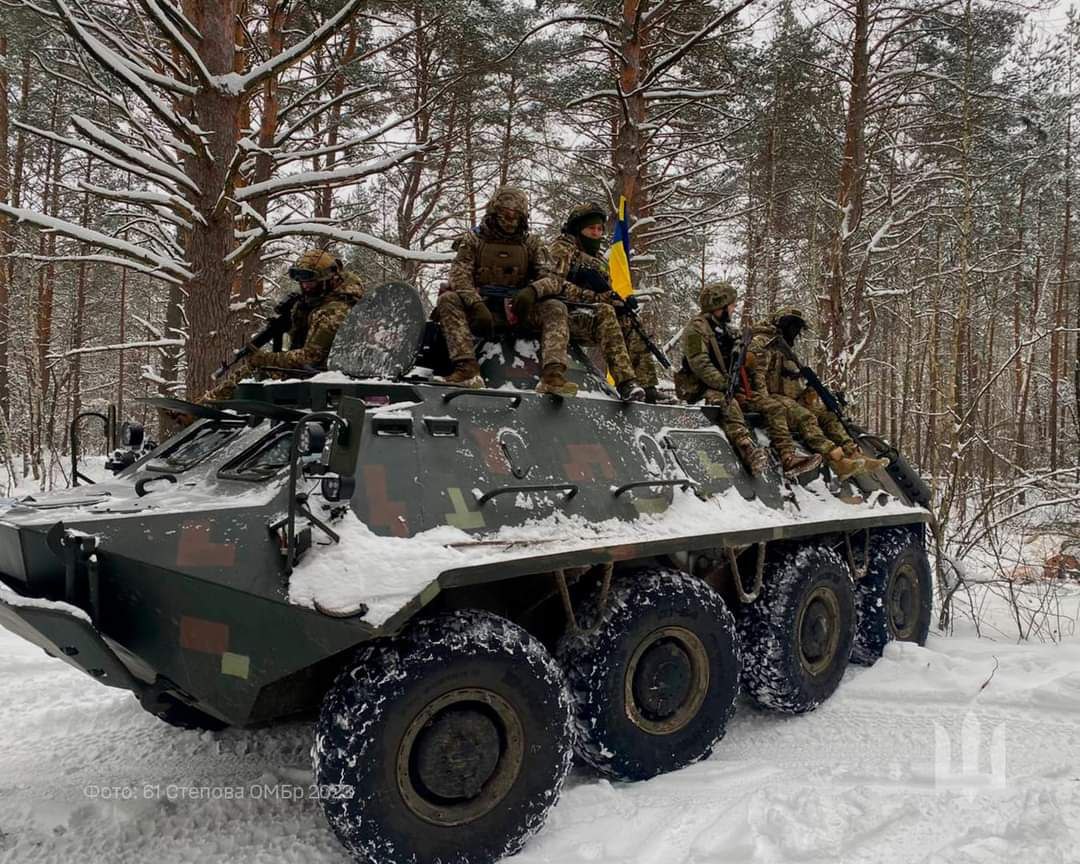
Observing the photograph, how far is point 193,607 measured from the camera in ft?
10.1

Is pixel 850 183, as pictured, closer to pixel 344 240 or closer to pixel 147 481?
pixel 344 240

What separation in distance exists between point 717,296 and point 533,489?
3064mm

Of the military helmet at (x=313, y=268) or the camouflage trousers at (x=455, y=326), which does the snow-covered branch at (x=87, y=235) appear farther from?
the camouflage trousers at (x=455, y=326)

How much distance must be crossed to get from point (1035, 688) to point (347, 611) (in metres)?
4.58

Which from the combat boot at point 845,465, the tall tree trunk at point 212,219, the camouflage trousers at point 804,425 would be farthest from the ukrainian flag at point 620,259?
the tall tree trunk at point 212,219

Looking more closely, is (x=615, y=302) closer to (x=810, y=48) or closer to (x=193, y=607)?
(x=193, y=607)

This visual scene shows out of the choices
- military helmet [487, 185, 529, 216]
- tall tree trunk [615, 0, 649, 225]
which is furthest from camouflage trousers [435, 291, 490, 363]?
tall tree trunk [615, 0, 649, 225]

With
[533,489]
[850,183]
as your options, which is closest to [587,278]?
[533,489]

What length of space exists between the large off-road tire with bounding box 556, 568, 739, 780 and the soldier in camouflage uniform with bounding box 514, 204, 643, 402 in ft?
3.87

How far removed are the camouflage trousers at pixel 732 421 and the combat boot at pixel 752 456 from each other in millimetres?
24

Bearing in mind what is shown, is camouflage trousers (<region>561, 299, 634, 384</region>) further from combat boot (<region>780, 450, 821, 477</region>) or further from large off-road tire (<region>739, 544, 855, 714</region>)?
large off-road tire (<region>739, 544, 855, 714</region>)

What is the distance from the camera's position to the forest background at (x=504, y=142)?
6688 millimetres

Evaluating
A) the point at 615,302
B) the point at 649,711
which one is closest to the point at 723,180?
the point at 615,302

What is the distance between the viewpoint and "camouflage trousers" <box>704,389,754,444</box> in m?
5.61
